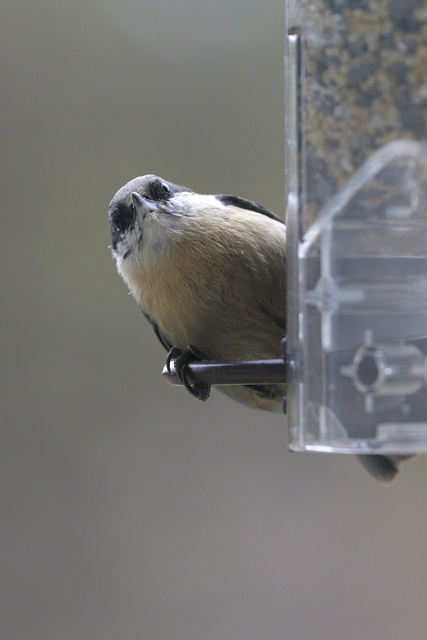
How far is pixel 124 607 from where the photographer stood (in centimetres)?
368

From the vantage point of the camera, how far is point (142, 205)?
6.55 feet

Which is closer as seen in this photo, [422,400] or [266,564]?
[422,400]

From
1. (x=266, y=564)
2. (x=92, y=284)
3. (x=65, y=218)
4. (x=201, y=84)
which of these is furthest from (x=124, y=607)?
(x=201, y=84)

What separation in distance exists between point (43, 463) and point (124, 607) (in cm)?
78

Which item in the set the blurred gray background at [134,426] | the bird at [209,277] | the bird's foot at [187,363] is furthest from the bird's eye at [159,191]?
the blurred gray background at [134,426]

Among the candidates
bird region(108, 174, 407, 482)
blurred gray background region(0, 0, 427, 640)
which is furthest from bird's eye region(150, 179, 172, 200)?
blurred gray background region(0, 0, 427, 640)

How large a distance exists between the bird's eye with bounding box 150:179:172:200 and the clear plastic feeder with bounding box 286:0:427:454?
69cm

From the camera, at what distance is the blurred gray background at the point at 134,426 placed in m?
3.67

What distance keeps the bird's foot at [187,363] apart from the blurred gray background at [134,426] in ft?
6.81

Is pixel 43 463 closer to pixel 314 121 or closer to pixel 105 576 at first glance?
pixel 105 576

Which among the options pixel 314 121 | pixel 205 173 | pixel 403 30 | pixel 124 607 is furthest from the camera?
pixel 205 173

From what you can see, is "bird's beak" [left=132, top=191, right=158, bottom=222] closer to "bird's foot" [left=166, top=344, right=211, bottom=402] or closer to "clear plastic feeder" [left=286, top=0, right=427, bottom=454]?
"bird's foot" [left=166, top=344, right=211, bottom=402]

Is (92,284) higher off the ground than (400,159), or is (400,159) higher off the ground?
(400,159)

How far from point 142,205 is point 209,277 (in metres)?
0.27
